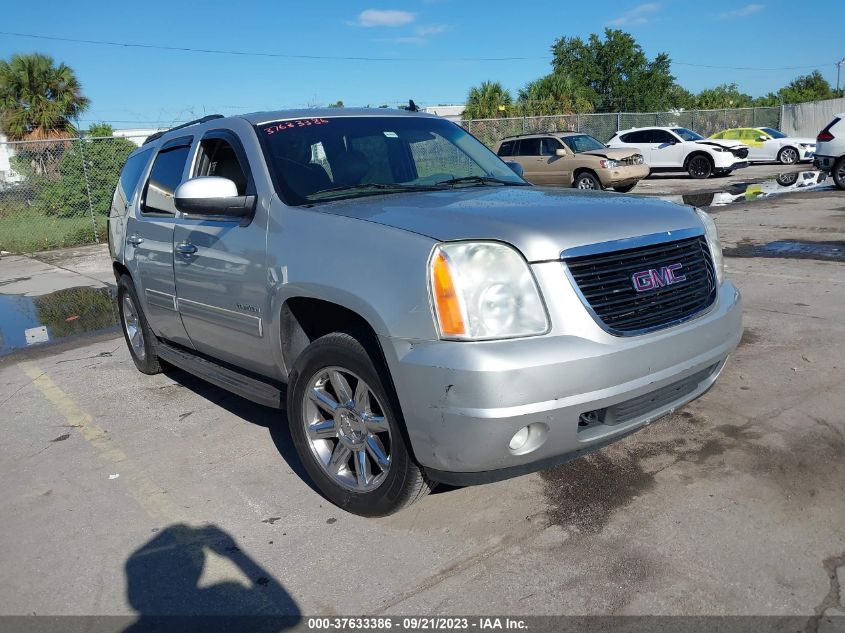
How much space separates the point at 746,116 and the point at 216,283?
1611 inches

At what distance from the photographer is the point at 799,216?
1265 centimetres

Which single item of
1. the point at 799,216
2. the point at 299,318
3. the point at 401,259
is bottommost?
the point at 799,216

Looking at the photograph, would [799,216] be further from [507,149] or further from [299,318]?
[299,318]

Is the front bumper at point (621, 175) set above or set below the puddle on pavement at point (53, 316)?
above

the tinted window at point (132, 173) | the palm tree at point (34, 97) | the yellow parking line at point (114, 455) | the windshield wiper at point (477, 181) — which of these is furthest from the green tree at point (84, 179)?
the windshield wiper at point (477, 181)

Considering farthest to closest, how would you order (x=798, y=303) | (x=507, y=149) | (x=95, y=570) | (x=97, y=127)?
1. (x=97, y=127)
2. (x=507, y=149)
3. (x=798, y=303)
4. (x=95, y=570)

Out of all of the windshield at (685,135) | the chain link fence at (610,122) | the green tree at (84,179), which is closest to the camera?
the green tree at (84,179)

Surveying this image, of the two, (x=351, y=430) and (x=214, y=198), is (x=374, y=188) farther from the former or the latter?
(x=351, y=430)

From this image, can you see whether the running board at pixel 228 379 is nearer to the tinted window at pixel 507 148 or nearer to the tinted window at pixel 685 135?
the tinted window at pixel 507 148

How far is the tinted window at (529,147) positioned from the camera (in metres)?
19.5

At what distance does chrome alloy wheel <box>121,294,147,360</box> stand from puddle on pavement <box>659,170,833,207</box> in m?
11.6

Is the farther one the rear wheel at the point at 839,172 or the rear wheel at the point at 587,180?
the rear wheel at the point at 587,180

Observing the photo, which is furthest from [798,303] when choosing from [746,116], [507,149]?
[746,116]

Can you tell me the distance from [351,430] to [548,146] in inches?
676
